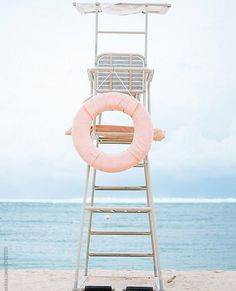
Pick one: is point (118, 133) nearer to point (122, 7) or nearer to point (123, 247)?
point (122, 7)

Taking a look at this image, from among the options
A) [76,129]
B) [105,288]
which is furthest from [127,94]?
[105,288]

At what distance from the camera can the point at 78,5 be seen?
614 centimetres

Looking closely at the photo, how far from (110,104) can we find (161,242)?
2602 cm

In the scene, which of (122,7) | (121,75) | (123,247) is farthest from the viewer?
(123,247)

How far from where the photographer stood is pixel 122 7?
20.1 feet

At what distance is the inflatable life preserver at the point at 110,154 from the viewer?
5562mm

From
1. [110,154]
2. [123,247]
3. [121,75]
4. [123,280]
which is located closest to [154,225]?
[110,154]

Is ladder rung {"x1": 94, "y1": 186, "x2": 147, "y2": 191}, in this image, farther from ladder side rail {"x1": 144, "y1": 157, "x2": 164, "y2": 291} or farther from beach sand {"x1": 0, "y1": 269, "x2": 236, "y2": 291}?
beach sand {"x1": 0, "y1": 269, "x2": 236, "y2": 291}

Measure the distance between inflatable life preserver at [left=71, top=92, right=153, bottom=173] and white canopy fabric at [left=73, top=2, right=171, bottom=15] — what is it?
99cm

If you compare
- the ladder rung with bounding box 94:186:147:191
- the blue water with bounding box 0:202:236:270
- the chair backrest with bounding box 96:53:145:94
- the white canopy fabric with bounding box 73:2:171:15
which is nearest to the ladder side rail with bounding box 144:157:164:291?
the ladder rung with bounding box 94:186:147:191

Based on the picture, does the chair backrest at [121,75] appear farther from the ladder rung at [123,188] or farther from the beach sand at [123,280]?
the beach sand at [123,280]

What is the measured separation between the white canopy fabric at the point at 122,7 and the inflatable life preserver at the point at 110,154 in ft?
3.24

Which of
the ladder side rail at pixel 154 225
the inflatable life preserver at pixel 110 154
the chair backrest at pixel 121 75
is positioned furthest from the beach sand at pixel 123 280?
the chair backrest at pixel 121 75

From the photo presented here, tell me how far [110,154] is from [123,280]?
4.36ft
